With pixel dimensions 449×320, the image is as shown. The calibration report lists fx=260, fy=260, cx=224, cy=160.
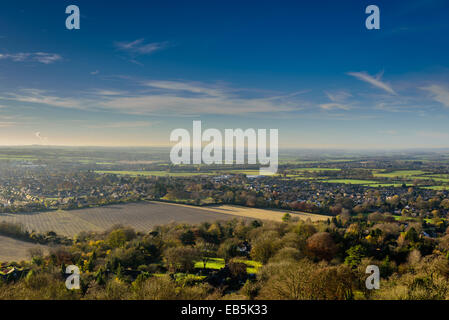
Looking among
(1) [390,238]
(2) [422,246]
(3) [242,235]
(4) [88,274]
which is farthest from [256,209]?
(4) [88,274]

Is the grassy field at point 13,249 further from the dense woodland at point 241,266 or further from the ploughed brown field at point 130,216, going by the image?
the ploughed brown field at point 130,216

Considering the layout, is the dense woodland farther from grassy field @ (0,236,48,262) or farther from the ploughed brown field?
the ploughed brown field

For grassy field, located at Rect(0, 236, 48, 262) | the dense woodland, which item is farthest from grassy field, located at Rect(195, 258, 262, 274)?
grassy field, located at Rect(0, 236, 48, 262)

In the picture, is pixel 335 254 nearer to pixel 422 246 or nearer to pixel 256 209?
pixel 422 246

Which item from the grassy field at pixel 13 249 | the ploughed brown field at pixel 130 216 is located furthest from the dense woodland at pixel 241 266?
the ploughed brown field at pixel 130 216
